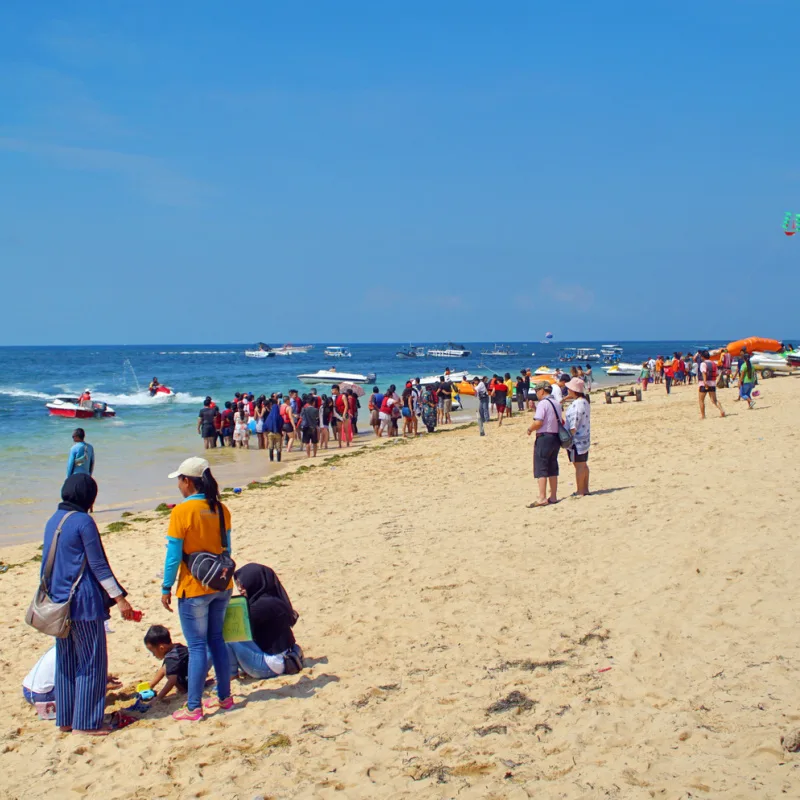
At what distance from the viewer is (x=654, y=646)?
5.45m

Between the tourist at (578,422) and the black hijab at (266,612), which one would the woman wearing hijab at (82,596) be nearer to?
the black hijab at (266,612)

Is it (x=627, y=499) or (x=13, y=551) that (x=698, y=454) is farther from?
(x=13, y=551)

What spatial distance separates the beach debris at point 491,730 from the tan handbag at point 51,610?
2.53 meters

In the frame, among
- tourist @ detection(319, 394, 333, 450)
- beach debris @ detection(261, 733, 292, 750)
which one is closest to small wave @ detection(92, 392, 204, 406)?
tourist @ detection(319, 394, 333, 450)

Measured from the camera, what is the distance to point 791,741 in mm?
3975

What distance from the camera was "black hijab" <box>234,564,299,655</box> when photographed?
18.6ft

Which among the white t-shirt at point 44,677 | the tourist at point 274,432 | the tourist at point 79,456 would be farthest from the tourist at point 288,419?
the white t-shirt at point 44,677

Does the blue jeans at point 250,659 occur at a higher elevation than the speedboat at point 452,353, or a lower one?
lower

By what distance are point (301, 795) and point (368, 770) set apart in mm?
385

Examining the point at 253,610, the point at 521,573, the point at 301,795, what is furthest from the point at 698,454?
the point at 301,795

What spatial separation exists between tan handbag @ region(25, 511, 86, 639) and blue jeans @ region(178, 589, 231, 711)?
653 millimetres

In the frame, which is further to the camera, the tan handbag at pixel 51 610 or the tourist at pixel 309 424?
the tourist at pixel 309 424

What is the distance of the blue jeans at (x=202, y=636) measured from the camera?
4828 millimetres

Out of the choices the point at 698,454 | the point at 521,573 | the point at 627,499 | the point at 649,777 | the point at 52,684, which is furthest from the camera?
the point at 698,454
